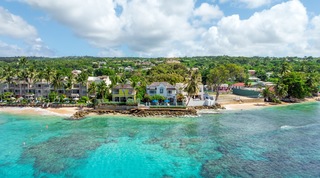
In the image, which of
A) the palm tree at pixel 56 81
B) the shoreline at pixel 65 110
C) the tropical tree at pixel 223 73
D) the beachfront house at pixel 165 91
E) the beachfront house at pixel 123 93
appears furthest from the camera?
the tropical tree at pixel 223 73

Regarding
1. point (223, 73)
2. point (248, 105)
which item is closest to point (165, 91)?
point (248, 105)

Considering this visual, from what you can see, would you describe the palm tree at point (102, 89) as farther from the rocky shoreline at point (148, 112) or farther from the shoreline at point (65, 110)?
the shoreline at point (65, 110)

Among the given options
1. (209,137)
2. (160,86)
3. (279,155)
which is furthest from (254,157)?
(160,86)

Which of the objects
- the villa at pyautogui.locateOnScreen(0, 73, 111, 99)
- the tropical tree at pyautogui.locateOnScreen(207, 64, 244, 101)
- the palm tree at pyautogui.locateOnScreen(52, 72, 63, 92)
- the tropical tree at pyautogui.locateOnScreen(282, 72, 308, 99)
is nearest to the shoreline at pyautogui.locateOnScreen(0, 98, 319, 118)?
the palm tree at pyautogui.locateOnScreen(52, 72, 63, 92)

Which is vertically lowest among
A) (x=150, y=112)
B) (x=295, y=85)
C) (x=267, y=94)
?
(x=150, y=112)

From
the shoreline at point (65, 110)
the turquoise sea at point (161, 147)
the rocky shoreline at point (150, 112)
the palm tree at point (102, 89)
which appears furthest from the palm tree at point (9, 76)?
the rocky shoreline at point (150, 112)

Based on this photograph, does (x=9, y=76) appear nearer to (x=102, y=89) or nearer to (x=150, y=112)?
(x=102, y=89)

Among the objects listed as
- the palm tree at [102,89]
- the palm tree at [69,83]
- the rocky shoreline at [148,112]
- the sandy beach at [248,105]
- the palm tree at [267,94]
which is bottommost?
the rocky shoreline at [148,112]
